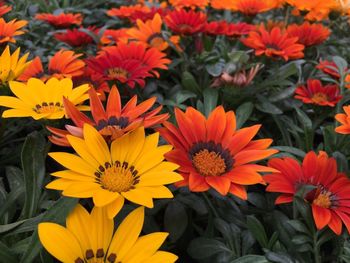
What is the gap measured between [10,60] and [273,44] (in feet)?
3.27

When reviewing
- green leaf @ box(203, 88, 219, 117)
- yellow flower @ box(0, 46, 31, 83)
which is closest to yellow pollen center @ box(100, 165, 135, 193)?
yellow flower @ box(0, 46, 31, 83)

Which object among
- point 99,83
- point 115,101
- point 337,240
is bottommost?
point 337,240

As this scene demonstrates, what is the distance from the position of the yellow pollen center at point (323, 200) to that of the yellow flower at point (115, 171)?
0.44m

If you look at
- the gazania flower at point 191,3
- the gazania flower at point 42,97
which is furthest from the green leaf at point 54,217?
the gazania flower at point 191,3

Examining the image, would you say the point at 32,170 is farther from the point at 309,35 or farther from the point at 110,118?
the point at 309,35

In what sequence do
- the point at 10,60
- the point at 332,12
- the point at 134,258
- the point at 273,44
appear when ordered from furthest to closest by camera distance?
the point at 332,12
the point at 273,44
the point at 10,60
the point at 134,258

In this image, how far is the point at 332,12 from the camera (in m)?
2.04

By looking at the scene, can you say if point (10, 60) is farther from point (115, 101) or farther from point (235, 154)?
point (235, 154)

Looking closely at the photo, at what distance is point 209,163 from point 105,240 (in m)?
0.34

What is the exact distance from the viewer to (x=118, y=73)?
1.38 meters

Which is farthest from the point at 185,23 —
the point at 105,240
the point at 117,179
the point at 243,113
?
the point at 105,240

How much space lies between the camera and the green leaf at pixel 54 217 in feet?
2.61

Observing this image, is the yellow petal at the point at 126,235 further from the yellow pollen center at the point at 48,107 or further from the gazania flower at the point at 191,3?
the gazania flower at the point at 191,3

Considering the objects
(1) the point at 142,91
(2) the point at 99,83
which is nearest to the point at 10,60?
(2) the point at 99,83
